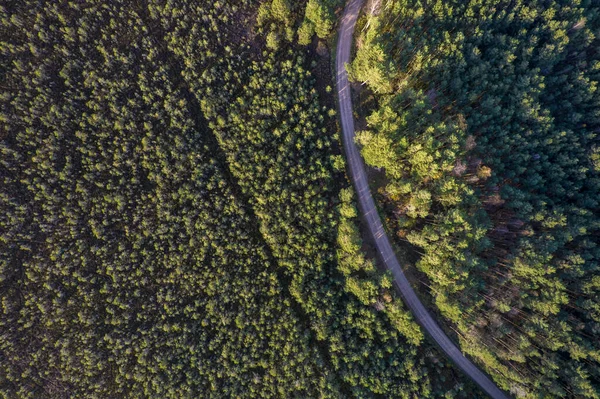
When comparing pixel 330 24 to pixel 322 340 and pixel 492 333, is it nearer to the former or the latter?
pixel 322 340

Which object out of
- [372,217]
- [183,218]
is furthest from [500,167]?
[183,218]

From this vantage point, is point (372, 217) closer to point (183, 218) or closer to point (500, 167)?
point (500, 167)

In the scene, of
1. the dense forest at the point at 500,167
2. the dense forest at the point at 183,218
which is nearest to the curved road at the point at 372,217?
the dense forest at the point at 183,218

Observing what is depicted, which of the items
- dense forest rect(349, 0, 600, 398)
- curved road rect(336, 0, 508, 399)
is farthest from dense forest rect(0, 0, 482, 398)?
dense forest rect(349, 0, 600, 398)

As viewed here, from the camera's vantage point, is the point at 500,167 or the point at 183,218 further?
the point at 183,218

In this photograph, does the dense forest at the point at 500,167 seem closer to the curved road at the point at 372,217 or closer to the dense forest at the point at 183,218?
the curved road at the point at 372,217

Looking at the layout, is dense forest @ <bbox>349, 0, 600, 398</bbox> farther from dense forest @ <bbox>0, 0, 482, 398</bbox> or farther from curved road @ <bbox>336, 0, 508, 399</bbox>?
dense forest @ <bbox>0, 0, 482, 398</bbox>

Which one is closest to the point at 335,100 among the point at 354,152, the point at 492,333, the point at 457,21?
the point at 354,152
